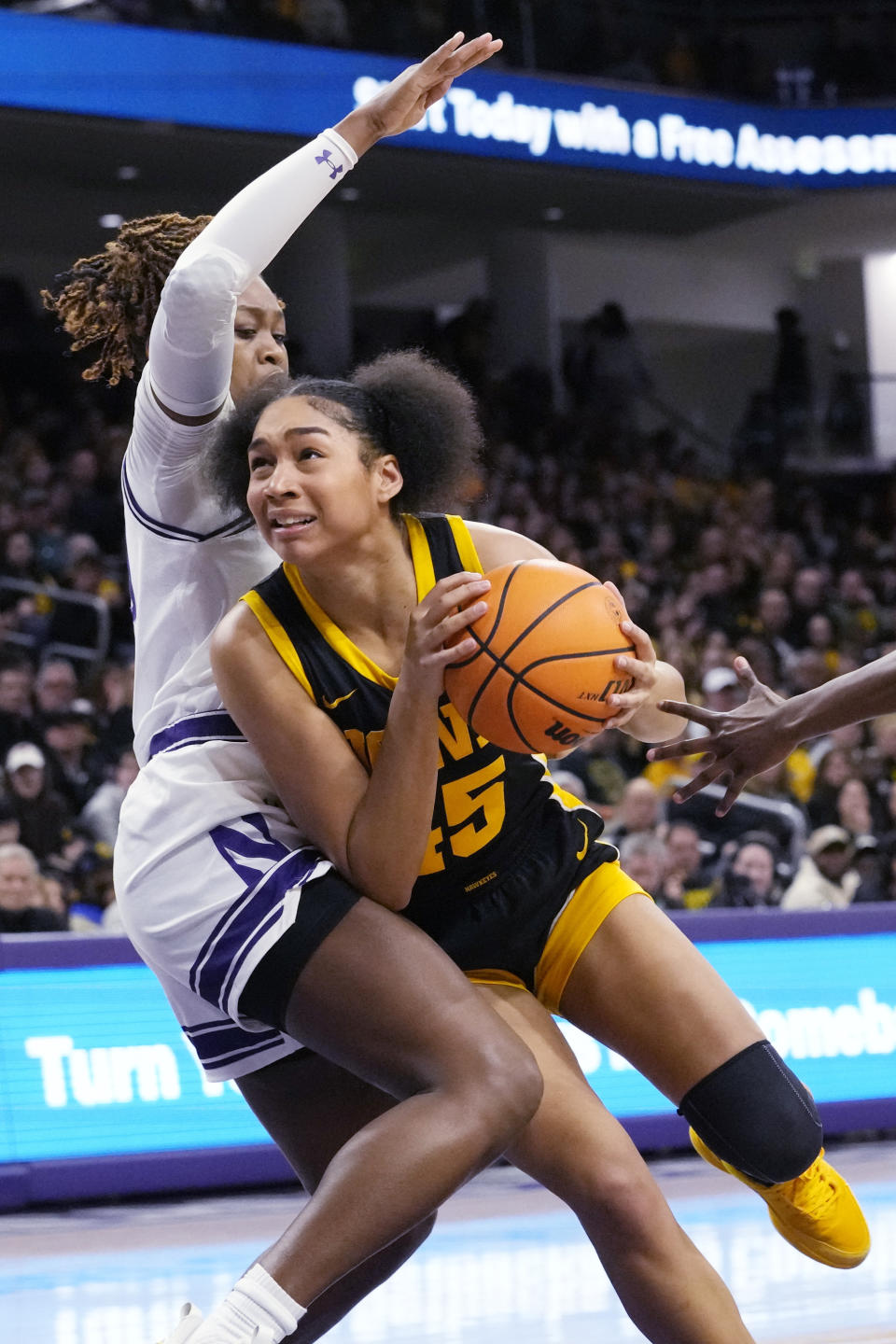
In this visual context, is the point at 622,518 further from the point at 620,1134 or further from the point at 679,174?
the point at 620,1134

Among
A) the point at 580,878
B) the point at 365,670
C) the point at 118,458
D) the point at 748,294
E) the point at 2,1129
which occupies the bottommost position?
the point at 2,1129

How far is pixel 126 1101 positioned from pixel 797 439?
1230 centimetres

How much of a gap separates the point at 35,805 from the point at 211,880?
543 cm

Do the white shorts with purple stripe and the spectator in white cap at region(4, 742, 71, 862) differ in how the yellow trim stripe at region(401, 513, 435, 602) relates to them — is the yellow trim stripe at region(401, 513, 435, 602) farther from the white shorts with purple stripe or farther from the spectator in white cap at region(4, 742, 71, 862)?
the spectator in white cap at region(4, 742, 71, 862)

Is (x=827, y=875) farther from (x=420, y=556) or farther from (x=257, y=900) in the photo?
(x=257, y=900)

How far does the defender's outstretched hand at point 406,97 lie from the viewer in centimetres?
312

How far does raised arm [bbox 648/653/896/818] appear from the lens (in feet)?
9.87

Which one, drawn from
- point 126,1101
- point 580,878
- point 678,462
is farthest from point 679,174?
point 580,878

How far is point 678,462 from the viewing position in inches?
644

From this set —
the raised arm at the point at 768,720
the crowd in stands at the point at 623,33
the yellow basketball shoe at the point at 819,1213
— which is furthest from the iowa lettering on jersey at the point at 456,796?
the crowd in stands at the point at 623,33

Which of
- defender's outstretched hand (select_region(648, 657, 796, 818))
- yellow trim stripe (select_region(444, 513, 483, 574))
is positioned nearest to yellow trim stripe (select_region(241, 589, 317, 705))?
yellow trim stripe (select_region(444, 513, 483, 574))

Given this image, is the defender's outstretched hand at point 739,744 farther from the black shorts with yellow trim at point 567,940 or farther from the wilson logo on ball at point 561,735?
the wilson logo on ball at point 561,735

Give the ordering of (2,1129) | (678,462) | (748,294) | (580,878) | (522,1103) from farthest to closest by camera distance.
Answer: (748,294) < (678,462) < (2,1129) < (580,878) < (522,1103)

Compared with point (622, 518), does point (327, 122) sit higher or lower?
higher
